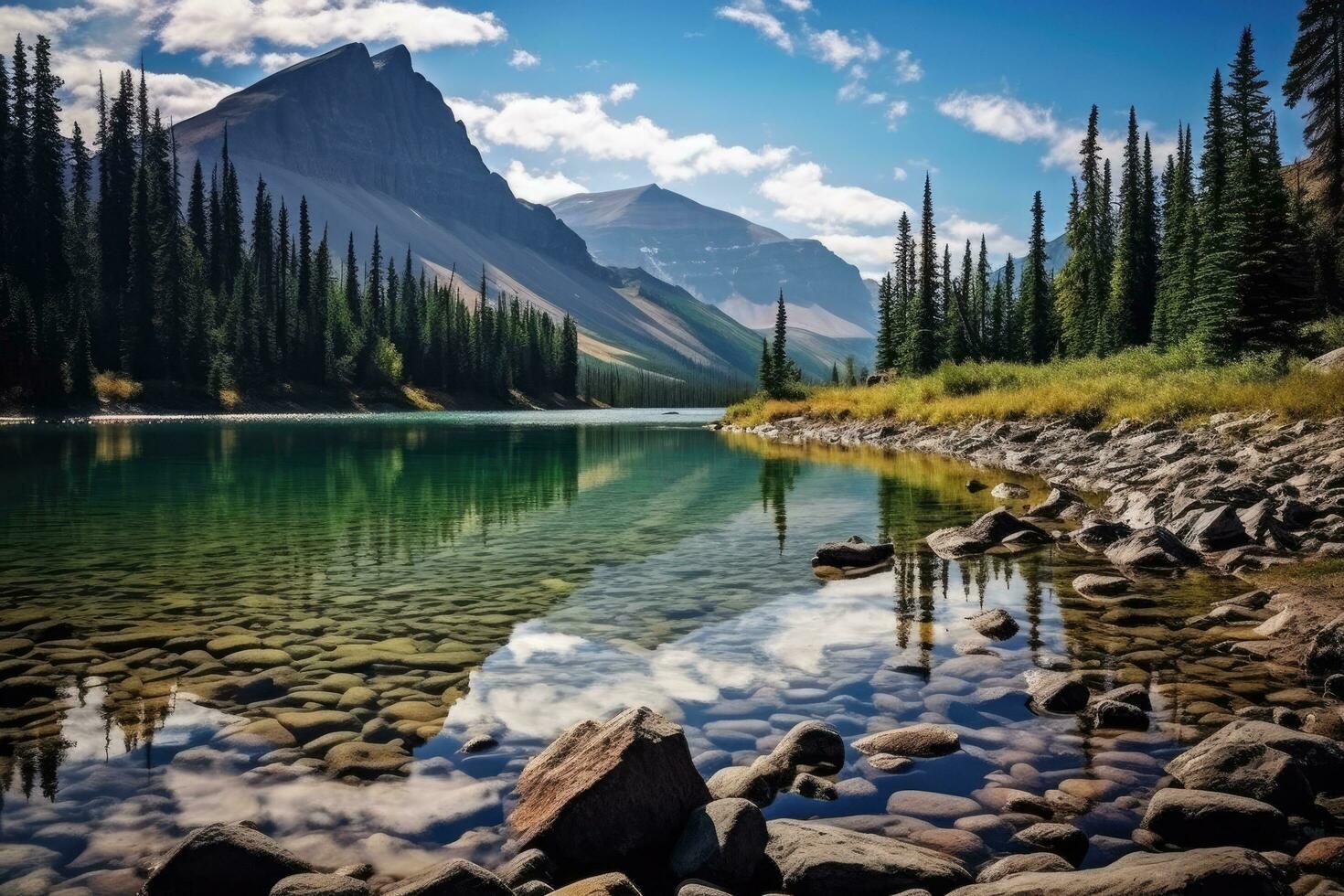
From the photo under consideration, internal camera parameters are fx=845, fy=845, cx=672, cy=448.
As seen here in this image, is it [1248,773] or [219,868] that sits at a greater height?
[1248,773]

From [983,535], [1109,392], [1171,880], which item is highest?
[1109,392]

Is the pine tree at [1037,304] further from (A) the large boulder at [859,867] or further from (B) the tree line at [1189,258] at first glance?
(A) the large boulder at [859,867]

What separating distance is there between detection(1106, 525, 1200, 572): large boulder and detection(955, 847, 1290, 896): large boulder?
1015cm

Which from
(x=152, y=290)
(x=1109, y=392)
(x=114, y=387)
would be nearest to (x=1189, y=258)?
(x=1109, y=392)

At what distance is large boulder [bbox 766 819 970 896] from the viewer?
15.7ft

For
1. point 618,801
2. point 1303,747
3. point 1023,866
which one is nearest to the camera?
point 1023,866

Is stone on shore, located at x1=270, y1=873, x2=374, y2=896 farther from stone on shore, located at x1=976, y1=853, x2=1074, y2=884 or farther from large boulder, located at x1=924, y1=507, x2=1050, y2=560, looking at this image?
large boulder, located at x1=924, y1=507, x2=1050, y2=560

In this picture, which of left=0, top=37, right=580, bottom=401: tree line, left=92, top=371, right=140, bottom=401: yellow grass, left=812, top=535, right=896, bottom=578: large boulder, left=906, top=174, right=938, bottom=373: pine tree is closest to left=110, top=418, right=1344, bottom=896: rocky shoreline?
left=812, top=535, right=896, bottom=578: large boulder

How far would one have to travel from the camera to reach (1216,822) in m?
5.32

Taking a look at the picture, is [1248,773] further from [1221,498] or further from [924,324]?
[924,324]

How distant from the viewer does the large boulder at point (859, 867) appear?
478 cm

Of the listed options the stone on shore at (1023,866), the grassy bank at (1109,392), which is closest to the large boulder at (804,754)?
the stone on shore at (1023,866)

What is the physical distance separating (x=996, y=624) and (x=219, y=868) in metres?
8.66

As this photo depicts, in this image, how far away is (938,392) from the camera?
51375mm
